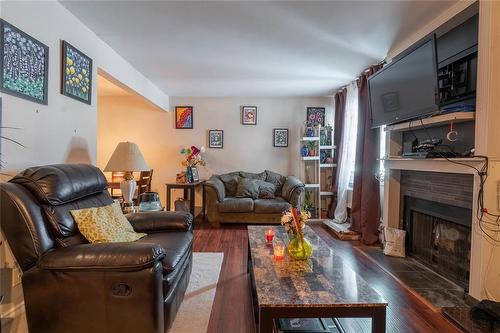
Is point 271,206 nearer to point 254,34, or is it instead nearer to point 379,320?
point 254,34

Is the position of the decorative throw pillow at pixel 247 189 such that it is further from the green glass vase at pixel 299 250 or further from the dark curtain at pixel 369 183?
the green glass vase at pixel 299 250

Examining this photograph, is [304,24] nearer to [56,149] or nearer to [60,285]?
[56,149]

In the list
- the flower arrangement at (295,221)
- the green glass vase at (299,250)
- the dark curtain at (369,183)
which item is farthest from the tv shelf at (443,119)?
the green glass vase at (299,250)

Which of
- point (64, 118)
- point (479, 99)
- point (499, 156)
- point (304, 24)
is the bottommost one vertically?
point (499, 156)

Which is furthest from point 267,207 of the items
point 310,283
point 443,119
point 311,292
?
point 311,292

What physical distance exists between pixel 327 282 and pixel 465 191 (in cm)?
171

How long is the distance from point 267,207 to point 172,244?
8.44ft

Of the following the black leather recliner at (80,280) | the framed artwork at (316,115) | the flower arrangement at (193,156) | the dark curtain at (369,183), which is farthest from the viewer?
the framed artwork at (316,115)

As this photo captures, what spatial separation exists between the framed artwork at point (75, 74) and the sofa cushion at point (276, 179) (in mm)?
3319

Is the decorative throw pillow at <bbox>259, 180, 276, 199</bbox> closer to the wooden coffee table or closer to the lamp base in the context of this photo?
the lamp base

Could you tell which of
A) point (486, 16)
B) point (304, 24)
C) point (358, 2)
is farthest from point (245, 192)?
point (486, 16)

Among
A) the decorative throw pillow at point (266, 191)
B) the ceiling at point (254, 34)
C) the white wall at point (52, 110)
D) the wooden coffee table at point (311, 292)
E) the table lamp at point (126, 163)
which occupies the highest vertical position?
the ceiling at point (254, 34)

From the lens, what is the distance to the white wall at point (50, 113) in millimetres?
1751

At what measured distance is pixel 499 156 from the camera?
1.93 meters
